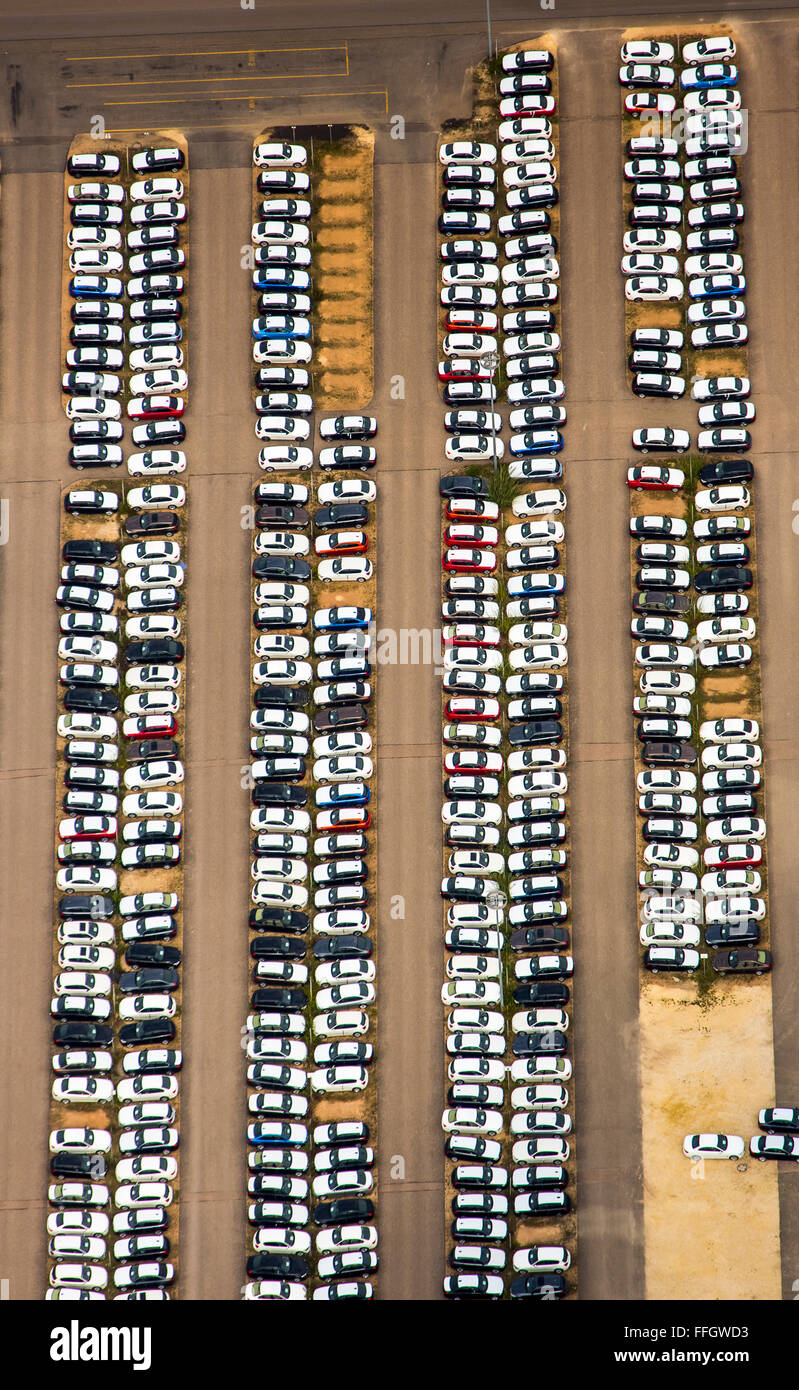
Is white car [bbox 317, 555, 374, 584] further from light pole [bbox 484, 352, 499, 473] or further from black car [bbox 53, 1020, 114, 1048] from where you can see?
black car [bbox 53, 1020, 114, 1048]

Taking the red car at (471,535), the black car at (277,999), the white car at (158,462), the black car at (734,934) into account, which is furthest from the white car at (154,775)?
the black car at (734,934)

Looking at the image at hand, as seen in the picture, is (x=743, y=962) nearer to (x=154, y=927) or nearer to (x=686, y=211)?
(x=154, y=927)

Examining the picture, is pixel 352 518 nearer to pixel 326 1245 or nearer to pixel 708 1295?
pixel 326 1245

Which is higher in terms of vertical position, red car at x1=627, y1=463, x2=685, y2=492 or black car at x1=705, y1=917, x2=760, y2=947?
red car at x1=627, y1=463, x2=685, y2=492

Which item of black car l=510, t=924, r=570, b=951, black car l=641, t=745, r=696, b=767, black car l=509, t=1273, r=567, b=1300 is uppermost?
black car l=641, t=745, r=696, b=767

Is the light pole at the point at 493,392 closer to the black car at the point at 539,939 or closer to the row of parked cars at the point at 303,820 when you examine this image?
the row of parked cars at the point at 303,820

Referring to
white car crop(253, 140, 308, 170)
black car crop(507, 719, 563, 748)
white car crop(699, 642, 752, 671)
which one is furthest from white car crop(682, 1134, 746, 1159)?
white car crop(253, 140, 308, 170)

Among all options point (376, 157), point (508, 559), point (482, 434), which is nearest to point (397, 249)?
point (376, 157)
